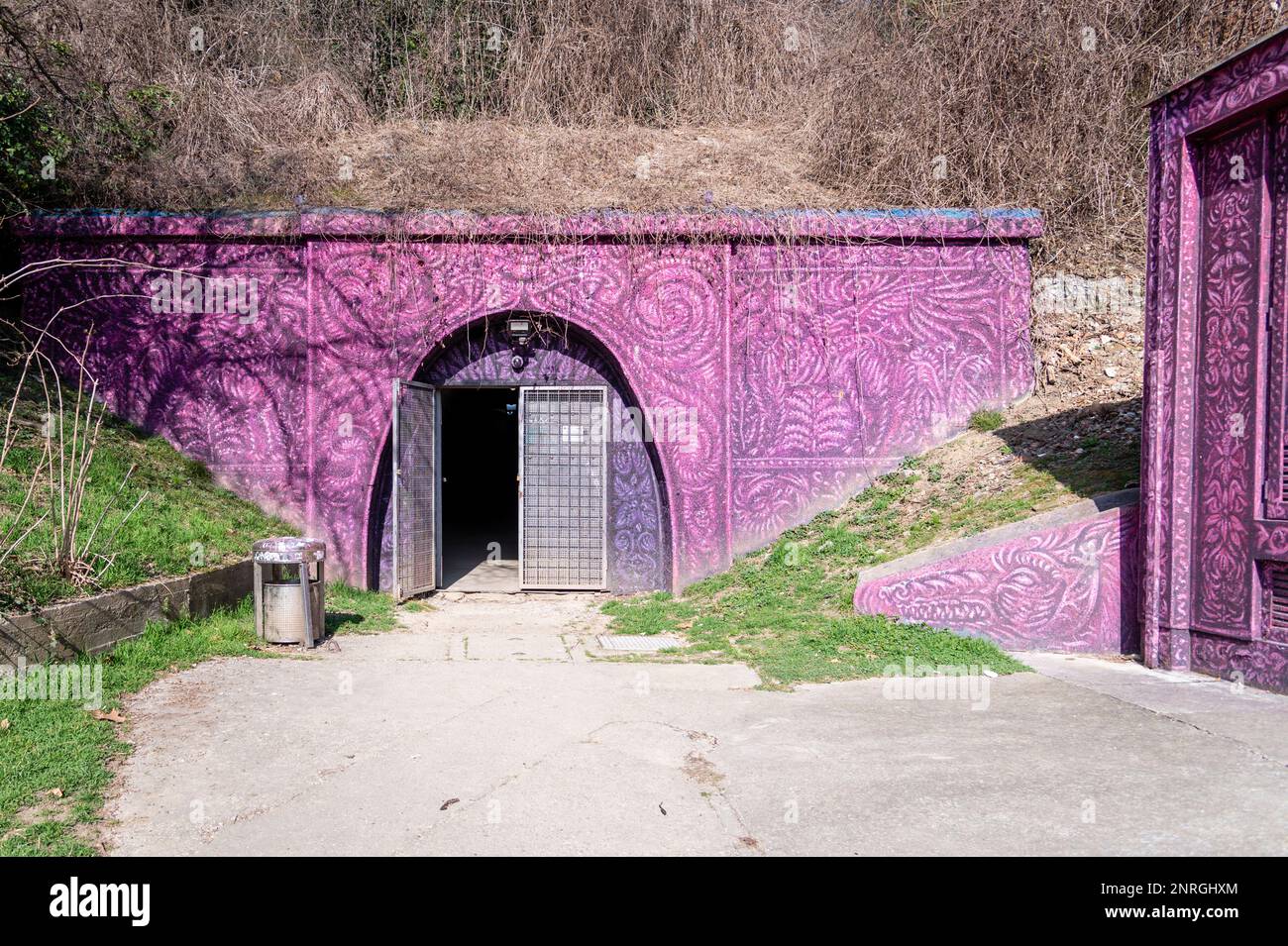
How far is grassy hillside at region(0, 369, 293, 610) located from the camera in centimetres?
667

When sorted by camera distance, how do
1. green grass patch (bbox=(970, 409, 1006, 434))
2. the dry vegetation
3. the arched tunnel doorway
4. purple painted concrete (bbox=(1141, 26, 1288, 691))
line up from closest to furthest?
1. purple painted concrete (bbox=(1141, 26, 1288, 691))
2. green grass patch (bbox=(970, 409, 1006, 434))
3. the arched tunnel doorway
4. the dry vegetation

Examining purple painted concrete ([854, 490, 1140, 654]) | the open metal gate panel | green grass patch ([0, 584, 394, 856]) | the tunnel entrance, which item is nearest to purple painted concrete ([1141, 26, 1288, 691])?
purple painted concrete ([854, 490, 1140, 654])

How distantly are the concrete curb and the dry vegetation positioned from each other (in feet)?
17.7

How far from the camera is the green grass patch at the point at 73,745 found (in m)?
3.95

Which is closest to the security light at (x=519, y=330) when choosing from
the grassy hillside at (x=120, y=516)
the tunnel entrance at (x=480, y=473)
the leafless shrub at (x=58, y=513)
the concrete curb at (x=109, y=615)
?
the grassy hillside at (x=120, y=516)

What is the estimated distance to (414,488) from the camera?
35.3ft

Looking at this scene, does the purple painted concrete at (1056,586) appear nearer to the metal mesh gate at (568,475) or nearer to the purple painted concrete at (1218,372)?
the purple painted concrete at (1218,372)

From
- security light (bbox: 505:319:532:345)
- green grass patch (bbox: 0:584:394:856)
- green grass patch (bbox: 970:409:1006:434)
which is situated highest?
security light (bbox: 505:319:532:345)

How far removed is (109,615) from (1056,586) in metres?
7.44

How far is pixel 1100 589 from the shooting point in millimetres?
7527

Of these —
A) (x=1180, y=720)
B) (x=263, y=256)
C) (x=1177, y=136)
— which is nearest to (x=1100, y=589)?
(x=1180, y=720)

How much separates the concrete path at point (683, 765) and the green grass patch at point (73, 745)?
0.16m

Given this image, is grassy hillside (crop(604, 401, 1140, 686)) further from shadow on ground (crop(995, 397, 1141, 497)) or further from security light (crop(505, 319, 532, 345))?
security light (crop(505, 319, 532, 345))
